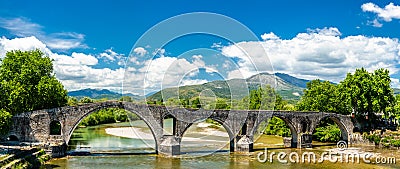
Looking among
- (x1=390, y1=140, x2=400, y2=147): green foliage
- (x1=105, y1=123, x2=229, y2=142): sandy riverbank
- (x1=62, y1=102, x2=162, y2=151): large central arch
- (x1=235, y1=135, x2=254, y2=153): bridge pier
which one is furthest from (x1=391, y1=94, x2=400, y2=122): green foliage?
(x1=62, y1=102, x2=162, y2=151): large central arch

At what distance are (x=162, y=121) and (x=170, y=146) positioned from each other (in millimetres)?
2500

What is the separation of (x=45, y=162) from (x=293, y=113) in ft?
87.1

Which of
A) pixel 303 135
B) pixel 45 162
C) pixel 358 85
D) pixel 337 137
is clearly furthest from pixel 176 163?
pixel 358 85

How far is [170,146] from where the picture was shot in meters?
36.5

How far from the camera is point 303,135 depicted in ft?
→ 147

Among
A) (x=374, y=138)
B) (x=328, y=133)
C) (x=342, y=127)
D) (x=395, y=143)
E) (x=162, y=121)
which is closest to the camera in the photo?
(x=162, y=121)

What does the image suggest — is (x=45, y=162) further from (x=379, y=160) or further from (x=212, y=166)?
(x=379, y=160)

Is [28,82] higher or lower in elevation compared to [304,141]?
higher

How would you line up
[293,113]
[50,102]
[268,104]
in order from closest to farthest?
[50,102]
[293,113]
[268,104]

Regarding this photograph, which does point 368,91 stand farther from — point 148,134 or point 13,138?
point 13,138

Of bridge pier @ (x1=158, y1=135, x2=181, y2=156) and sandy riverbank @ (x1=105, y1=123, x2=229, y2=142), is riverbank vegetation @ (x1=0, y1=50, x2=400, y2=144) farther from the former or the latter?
sandy riverbank @ (x1=105, y1=123, x2=229, y2=142)

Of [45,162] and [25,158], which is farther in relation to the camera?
[45,162]

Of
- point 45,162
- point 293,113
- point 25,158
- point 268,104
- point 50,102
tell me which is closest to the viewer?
point 25,158

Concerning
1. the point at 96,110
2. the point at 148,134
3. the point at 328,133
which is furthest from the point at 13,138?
the point at 328,133
